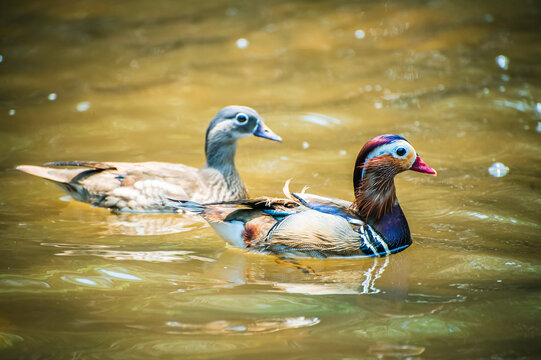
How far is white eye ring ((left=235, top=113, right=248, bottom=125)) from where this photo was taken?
6.91 meters

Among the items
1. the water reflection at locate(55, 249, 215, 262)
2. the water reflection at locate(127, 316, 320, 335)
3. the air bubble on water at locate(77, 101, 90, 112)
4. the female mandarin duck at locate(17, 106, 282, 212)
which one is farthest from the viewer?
the air bubble on water at locate(77, 101, 90, 112)

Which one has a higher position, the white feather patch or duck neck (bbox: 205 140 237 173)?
duck neck (bbox: 205 140 237 173)

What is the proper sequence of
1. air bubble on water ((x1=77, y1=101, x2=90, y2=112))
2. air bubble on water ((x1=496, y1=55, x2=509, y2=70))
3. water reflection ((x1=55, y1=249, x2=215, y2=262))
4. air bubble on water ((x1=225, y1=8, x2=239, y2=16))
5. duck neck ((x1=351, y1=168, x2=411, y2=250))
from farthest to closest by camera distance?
air bubble on water ((x1=225, y1=8, x2=239, y2=16)), air bubble on water ((x1=496, y1=55, x2=509, y2=70)), air bubble on water ((x1=77, y1=101, x2=90, y2=112)), duck neck ((x1=351, y1=168, x2=411, y2=250)), water reflection ((x1=55, y1=249, x2=215, y2=262))

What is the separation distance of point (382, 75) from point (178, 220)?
4797 millimetres

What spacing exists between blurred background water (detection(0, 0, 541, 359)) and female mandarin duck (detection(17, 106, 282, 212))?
0.65 ft

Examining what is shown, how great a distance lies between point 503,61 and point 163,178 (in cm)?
611

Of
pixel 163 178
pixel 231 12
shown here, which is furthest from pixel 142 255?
pixel 231 12

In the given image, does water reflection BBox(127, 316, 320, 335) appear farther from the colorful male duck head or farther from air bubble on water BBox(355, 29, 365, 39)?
air bubble on water BBox(355, 29, 365, 39)

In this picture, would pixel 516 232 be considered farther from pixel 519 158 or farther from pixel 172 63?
pixel 172 63

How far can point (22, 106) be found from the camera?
9.30 m

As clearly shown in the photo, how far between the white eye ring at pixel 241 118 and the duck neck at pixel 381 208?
165 cm

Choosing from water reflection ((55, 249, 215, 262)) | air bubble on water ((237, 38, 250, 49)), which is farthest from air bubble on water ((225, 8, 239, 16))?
water reflection ((55, 249, 215, 262))

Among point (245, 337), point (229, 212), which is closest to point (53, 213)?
point (229, 212)

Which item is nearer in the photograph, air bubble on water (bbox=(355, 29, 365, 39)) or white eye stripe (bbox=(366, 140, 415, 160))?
white eye stripe (bbox=(366, 140, 415, 160))
